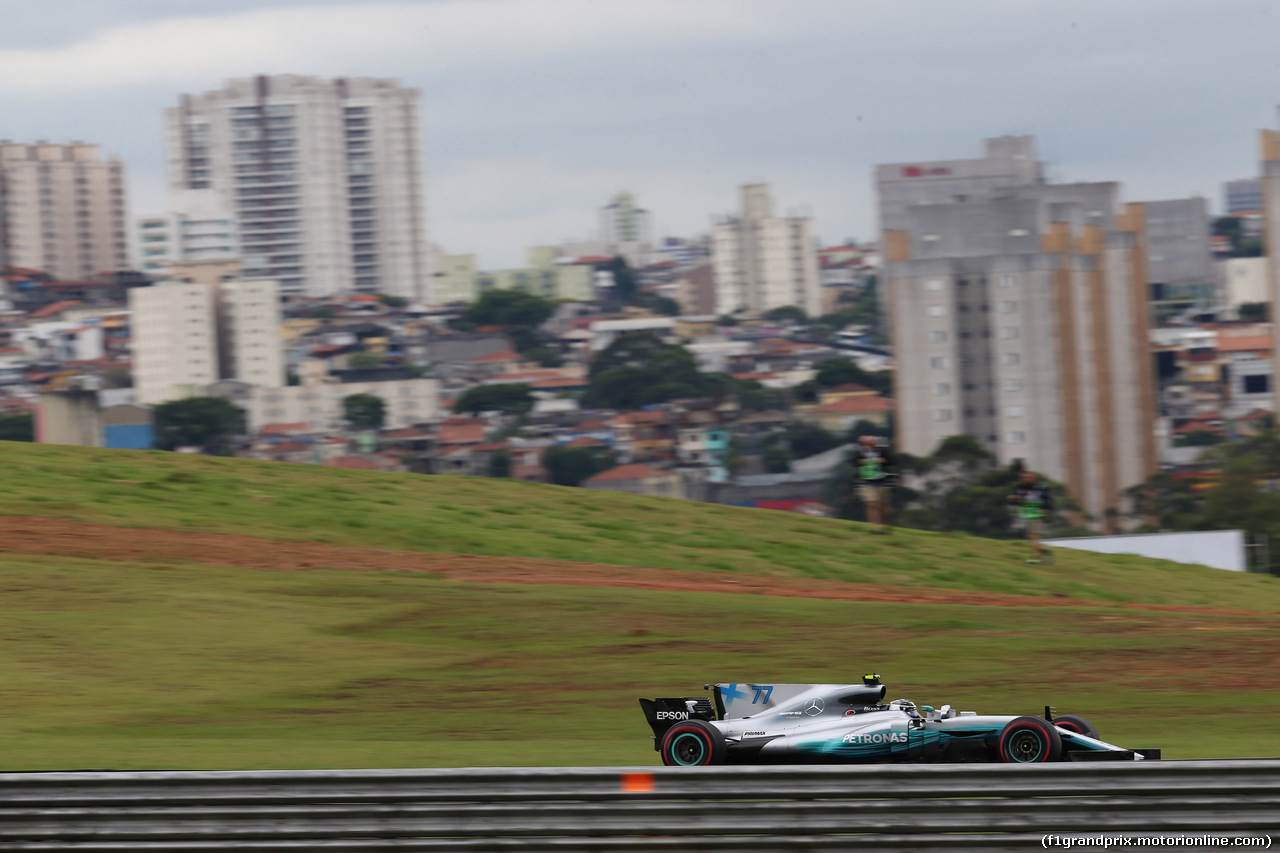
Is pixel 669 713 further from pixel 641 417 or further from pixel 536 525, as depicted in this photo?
pixel 641 417

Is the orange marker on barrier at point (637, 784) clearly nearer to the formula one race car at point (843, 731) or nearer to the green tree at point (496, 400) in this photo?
the formula one race car at point (843, 731)

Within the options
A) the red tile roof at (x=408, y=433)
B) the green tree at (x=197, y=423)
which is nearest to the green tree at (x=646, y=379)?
the red tile roof at (x=408, y=433)

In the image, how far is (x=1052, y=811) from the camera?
9.90m

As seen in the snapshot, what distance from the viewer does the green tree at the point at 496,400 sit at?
18800cm

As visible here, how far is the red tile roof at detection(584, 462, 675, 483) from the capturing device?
150875 mm

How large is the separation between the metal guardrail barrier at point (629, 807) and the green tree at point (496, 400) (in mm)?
177777

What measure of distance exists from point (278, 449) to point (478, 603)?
16802cm

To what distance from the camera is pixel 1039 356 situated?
13925cm

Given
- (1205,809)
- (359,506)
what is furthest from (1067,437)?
(1205,809)

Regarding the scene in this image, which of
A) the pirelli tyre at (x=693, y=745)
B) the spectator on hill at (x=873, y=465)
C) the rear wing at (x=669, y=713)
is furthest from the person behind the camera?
the spectator on hill at (x=873, y=465)

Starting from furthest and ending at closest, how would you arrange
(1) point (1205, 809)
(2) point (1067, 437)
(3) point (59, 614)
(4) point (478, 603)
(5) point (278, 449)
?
1. (5) point (278, 449)
2. (2) point (1067, 437)
3. (4) point (478, 603)
4. (3) point (59, 614)
5. (1) point (1205, 809)

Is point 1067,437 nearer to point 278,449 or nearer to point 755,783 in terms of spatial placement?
point 278,449

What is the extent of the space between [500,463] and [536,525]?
420ft

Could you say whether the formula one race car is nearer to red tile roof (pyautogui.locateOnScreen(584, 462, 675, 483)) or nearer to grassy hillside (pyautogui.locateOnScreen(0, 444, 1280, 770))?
grassy hillside (pyautogui.locateOnScreen(0, 444, 1280, 770))
